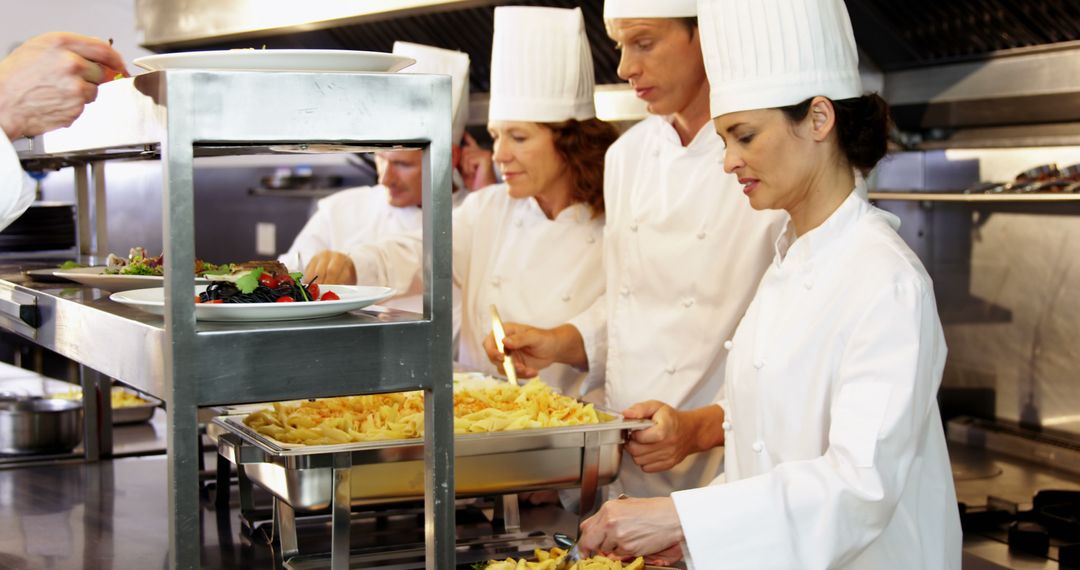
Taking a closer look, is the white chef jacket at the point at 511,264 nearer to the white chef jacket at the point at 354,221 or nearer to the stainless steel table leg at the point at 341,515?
the white chef jacket at the point at 354,221

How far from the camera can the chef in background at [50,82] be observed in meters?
1.34

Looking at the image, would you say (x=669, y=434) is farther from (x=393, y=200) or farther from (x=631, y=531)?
(x=393, y=200)

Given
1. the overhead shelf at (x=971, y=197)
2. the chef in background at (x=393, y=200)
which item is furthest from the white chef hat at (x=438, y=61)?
the overhead shelf at (x=971, y=197)

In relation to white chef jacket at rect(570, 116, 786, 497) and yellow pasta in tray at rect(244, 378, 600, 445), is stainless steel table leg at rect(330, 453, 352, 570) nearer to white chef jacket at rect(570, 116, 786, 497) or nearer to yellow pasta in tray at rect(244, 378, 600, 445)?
yellow pasta in tray at rect(244, 378, 600, 445)

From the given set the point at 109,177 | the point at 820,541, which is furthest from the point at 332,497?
the point at 109,177

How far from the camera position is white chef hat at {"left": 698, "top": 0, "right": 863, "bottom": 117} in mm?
1672

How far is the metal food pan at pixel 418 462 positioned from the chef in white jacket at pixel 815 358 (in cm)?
23

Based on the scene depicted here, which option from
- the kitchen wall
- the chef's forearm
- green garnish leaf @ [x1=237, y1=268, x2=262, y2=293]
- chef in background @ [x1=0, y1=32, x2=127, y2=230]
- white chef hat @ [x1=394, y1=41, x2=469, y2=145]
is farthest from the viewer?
white chef hat @ [x1=394, y1=41, x2=469, y2=145]

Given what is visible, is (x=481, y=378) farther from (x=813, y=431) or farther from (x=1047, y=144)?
(x=1047, y=144)

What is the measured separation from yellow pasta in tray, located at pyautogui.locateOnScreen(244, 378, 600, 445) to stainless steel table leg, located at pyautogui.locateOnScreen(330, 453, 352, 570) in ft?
0.16

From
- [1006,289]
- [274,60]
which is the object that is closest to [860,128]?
[274,60]

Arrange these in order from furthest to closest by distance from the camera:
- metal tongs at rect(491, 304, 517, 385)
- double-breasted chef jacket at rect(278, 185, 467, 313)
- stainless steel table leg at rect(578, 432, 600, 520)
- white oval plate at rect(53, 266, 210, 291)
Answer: double-breasted chef jacket at rect(278, 185, 467, 313) < metal tongs at rect(491, 304, 517, 385) < stainless steel table leg at rect(578, 432, 600, 520) < white oval plate at rect(53, 266, 210, 291)

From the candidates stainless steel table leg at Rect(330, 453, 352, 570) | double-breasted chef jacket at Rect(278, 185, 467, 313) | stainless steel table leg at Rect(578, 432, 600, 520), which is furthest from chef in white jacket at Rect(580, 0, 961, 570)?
double-breasted chef jacket at Rect(278, 185, 467, 313)

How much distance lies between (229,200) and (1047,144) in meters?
5.02
